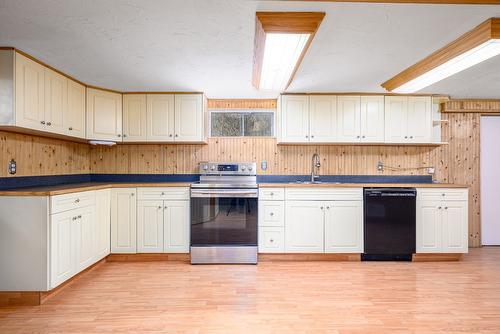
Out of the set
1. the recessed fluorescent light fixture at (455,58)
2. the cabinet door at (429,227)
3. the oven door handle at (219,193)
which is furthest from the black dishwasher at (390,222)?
the oven door handle at (219,193)

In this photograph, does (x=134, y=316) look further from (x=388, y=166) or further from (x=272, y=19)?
(x=388, y=166)

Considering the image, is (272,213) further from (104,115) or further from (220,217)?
(104,115)

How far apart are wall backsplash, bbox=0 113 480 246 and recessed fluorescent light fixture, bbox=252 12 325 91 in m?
1.42

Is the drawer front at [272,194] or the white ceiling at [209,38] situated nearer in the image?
the white ceiling at [209,38]

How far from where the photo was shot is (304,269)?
3.28 meters

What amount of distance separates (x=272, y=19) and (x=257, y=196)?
6.97 ft

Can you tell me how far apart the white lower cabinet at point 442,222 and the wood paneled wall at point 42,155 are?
4.48 metres

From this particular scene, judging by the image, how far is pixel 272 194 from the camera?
3592 millimetres

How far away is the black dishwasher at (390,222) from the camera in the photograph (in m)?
3.52

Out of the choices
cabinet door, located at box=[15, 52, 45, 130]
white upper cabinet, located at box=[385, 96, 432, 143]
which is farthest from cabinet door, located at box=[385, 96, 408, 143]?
cabinet door, located at box=[15, 52, 45, 130]

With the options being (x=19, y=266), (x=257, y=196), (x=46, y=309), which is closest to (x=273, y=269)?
(x=257, y=196)

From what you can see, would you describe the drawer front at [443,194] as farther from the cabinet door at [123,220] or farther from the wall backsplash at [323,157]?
the cabinet door at [123,220]

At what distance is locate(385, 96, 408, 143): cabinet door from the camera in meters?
3.86

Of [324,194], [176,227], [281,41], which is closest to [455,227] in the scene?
[324,194]
